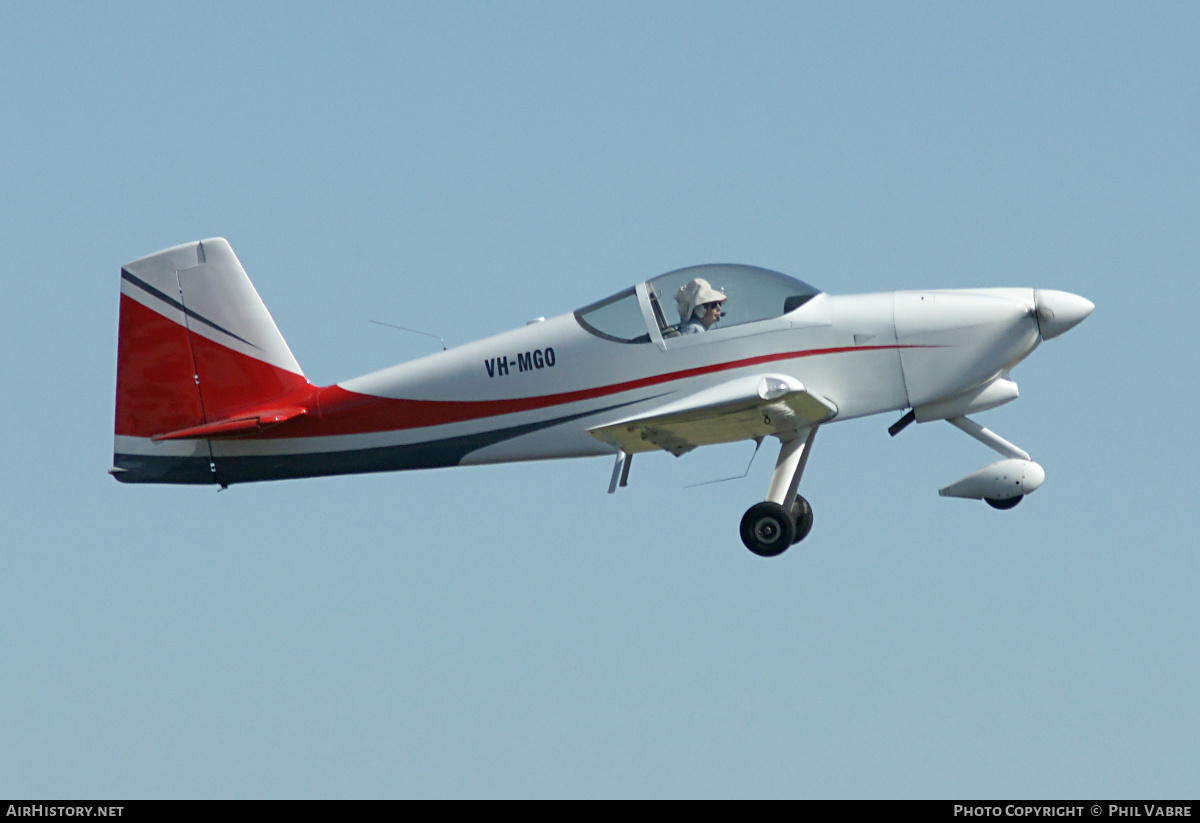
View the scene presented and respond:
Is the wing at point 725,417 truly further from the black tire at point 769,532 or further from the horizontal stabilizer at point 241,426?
the horizontal stabilizer at point 241,426

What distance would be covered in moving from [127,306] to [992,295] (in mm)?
8472

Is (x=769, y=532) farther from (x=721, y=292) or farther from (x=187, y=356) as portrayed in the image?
(x=187, y=356)

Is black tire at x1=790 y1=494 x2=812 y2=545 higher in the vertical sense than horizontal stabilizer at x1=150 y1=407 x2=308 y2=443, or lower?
lower

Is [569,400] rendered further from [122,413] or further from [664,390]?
[122,413]

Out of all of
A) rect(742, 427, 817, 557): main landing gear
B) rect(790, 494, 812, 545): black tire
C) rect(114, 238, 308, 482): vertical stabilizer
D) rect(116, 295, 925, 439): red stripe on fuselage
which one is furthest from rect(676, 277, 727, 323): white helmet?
rect(114, 238, 308, 482): vertical stabilizer

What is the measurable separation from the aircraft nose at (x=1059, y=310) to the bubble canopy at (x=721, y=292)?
192cm

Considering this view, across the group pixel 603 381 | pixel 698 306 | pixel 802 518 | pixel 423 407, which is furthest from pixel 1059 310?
pixel 423 407

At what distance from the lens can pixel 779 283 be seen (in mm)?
14578

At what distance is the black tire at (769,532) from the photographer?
46.4 feet

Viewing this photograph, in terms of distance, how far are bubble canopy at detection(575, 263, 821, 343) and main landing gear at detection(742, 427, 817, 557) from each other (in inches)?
46.6

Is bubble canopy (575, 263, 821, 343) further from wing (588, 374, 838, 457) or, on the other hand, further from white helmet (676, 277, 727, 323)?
wing (588, 374, 838, 457)

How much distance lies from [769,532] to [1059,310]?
309cm

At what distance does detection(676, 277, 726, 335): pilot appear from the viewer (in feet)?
47.5
